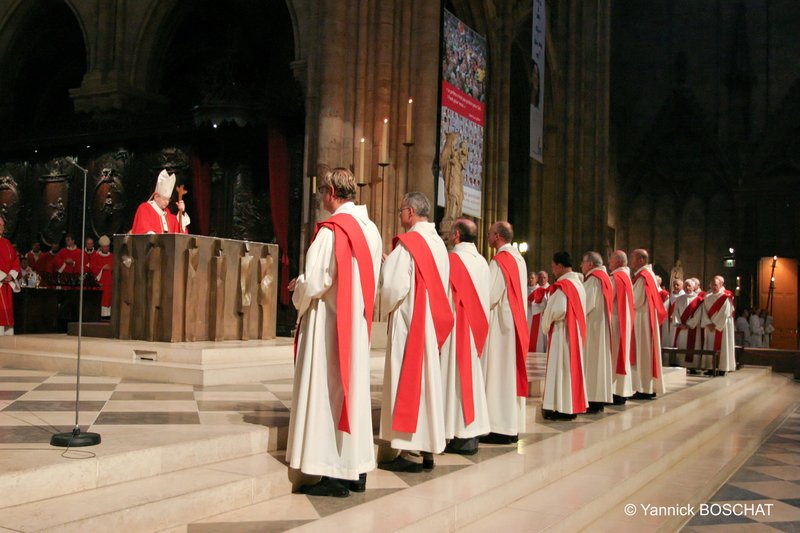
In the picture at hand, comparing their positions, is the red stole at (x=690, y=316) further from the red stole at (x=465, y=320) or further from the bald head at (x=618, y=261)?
the red stole at (x=465, y=320)

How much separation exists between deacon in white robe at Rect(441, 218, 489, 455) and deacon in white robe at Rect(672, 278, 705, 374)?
9.05m

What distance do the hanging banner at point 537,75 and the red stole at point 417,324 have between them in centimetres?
1289

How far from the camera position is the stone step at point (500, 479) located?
367cm

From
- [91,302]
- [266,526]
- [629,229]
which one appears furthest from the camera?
[629,229]

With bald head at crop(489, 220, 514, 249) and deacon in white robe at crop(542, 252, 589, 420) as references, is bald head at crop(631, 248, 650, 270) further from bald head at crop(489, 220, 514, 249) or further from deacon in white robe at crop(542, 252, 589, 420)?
bald head at crop(489, 220, 514, 249)

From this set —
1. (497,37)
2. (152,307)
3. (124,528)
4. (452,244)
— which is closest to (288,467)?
(124,528)

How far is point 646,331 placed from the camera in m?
9.20

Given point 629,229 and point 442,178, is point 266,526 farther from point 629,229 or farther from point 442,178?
point 629,229

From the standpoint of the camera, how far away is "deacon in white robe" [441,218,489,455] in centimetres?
512

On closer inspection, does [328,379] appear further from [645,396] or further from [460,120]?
[460,120]

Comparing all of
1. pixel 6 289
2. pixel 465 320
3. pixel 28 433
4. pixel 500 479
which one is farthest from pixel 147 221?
pixel 500 479

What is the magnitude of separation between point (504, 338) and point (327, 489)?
2395 mm

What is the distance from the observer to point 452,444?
17.2ft

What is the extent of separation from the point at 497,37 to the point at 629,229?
10941 millimetres
